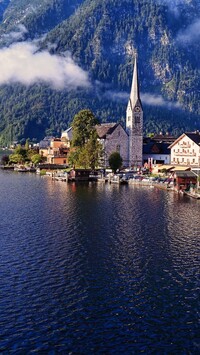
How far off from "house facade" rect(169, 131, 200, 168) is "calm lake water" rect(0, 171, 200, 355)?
59.1 m

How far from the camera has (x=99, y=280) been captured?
41031 millimetres

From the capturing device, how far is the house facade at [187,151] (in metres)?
132

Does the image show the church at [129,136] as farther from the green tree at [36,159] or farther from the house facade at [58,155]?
the green tree at [36,159]

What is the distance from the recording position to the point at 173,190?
100562 mm

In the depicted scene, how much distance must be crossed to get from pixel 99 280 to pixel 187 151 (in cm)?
9789

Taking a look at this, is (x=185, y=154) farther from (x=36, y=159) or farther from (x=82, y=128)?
(x=36, y=159)

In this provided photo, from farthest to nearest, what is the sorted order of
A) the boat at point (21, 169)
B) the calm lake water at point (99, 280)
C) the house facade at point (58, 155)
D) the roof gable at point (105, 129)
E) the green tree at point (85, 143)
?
the house facade at point (58, 155)
the boat at point (21, 169)
the roof gable at point (105, 129)
the green tree at point (85, 143)
the calm lake water at point (99, 280)

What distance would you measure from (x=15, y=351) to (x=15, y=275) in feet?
41.3

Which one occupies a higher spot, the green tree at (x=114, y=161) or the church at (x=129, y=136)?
the church at (x=129, y=136)

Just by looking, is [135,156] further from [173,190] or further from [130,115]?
[173,190]

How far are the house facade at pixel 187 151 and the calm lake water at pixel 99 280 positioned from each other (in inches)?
2326

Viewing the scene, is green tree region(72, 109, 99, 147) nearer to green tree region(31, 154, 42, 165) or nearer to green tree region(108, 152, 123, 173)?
green tree region(108, 152, 123, 173)

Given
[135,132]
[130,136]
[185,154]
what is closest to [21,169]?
[130,136]

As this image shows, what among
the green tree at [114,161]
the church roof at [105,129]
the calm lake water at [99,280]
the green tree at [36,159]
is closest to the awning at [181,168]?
the green tree at [114,161]
